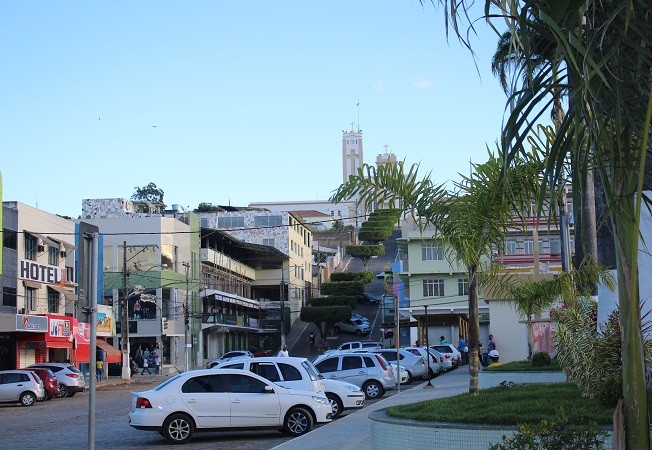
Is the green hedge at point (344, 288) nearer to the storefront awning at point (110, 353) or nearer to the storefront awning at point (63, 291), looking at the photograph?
the storefront awning at point (110, 353)

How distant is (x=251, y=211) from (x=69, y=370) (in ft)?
173

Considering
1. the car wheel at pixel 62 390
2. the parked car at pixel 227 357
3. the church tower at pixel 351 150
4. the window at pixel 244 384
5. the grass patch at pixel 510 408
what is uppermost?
the church tower at pixel 351 150

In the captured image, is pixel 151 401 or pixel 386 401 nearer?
pixel 151 401

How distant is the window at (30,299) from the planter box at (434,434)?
131 ft

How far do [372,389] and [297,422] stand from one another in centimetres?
1199

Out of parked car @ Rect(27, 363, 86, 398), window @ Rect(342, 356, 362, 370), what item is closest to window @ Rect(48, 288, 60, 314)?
parked car @ Rect(27, 363, 86, 398)

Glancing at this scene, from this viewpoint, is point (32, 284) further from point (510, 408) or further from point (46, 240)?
point (510, 408)

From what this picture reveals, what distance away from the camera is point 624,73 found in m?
6.00

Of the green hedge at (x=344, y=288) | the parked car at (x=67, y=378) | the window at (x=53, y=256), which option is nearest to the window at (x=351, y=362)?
the parked car at (x=67, y=378)

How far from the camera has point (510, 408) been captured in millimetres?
10750

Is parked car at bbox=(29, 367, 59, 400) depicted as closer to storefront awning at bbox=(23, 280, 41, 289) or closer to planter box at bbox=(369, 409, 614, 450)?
storefront awning at bbox=(23, 280, 41, 289)

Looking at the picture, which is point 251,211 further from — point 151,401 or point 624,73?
point 624,73

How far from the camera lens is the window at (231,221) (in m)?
93.0

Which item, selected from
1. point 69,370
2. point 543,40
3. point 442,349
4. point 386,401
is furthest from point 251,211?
point 543,40
